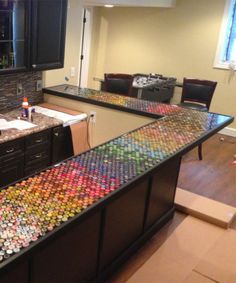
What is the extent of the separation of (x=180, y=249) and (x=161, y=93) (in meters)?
3.46

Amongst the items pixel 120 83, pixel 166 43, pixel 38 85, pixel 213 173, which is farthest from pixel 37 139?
pixel 166 43

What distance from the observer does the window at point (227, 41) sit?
5.72 meters

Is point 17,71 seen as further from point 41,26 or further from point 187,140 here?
point 187,140

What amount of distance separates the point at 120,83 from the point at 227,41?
227cm

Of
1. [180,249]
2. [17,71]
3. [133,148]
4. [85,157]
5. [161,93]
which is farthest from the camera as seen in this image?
[161,93]

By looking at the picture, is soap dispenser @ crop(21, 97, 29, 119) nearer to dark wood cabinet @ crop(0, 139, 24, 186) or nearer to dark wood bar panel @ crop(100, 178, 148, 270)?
dark wood cabinet @ crop(0, 139, 24, 186)

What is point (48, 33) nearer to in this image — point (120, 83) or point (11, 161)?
point (11, 161)

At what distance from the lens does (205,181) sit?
4.27 m

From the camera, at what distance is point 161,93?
586cm

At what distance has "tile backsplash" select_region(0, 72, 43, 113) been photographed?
3.68 meters

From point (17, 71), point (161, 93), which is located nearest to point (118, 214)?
point (17, 71)

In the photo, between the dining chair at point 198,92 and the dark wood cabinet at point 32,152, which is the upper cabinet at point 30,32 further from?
the dining chair at point 198,92

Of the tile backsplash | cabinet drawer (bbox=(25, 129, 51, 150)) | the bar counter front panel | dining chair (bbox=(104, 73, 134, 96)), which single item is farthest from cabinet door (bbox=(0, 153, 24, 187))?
dining chair (bbox=(104, 73, 134, 96))

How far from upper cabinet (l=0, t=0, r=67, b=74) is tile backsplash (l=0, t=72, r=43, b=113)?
0.27m
